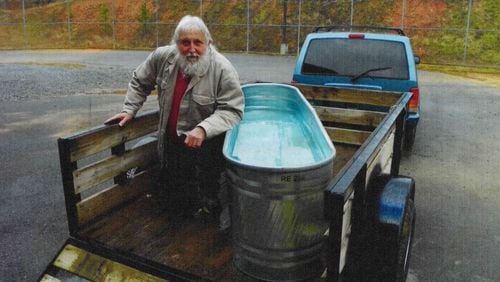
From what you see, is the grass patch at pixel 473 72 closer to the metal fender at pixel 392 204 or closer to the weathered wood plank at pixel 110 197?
the metal fender at pixel 392 204

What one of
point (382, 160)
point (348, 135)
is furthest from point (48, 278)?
point (348, 135)

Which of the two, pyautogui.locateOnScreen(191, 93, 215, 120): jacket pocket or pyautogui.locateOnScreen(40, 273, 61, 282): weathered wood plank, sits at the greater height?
pyautogui.locateOnScreen(191, 93, 215, 120): jacket pocket

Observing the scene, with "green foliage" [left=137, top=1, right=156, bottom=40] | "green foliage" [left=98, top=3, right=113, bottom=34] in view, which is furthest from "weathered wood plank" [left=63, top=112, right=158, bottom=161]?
"green foliage" [left=98, top=3, right=113, bottom=34]

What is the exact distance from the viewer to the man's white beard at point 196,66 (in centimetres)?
340

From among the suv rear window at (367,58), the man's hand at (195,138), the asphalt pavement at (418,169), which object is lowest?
the asphalt pavement at (418,169)

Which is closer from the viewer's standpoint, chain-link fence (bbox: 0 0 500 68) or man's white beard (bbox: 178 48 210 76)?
man's white beard (bbox: 178 48 210 76)

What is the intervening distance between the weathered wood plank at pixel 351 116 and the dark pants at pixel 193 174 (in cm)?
244

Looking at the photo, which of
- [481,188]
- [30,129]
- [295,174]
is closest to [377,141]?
[295,174]

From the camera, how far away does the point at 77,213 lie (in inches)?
133

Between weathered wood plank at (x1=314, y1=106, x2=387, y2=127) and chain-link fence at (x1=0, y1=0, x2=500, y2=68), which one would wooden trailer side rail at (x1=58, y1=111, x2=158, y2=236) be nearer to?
weathered wood plank at (x1=314, y1=106, x2=387, y2=127)

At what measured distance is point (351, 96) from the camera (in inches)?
242

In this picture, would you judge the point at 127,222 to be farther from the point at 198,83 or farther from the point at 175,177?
the point at 198,83

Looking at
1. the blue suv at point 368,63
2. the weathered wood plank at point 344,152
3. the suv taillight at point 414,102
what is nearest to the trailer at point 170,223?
the weathered wood plank at point 344,152

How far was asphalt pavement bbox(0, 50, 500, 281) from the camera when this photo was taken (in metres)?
4.36
